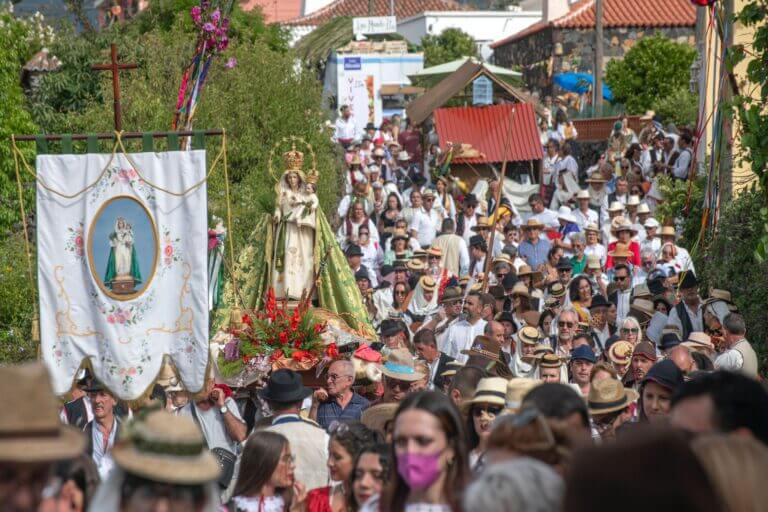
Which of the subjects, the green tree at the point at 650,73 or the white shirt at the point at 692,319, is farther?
the green tree at the point at 650,73

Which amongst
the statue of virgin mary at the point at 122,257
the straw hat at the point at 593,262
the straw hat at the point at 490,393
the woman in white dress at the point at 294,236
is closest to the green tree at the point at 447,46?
the straw hat at the point at 593,262

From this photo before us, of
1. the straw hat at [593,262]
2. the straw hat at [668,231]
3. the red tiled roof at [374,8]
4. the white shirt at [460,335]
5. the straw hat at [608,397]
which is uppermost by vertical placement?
the red tiled roof at [374,8]

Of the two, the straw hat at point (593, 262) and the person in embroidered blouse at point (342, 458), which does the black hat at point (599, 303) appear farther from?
the person in embroidered blouse at point (342, 458)

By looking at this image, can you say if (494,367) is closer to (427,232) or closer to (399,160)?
(427,232)

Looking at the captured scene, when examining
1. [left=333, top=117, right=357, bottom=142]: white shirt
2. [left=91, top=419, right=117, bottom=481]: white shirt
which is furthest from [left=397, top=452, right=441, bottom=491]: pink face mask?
[left=333, top=117, right=357, bottom=142]: white shirt

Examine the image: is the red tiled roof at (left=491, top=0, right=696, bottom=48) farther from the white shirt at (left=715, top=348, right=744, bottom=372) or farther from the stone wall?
the white shirt at (left=715, top=348, right=744, bottom=372)

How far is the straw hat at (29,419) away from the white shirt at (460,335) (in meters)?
8.33

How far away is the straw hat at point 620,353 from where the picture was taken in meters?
9.92

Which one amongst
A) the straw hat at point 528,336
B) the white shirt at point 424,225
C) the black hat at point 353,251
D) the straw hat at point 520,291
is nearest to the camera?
the straw hat at point 528,336

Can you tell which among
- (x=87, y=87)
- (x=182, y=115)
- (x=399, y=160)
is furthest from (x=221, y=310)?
(x=87, y=87)

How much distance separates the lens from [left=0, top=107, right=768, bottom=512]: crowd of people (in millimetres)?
3420

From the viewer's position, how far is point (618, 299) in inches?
516

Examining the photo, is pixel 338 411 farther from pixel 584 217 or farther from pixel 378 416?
pixel 584 217

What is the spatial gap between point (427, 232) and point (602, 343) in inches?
315
